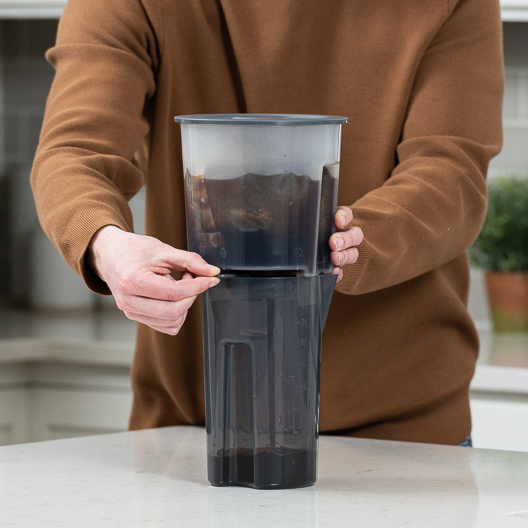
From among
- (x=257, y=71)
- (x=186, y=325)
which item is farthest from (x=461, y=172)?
(x=186, y=325)

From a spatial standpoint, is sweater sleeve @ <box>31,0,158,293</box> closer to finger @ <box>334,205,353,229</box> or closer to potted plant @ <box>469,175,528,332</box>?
finger @ <box>334,205,353,229</box>

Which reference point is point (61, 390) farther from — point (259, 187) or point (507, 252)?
point (259, 187)

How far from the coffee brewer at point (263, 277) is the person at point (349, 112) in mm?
235

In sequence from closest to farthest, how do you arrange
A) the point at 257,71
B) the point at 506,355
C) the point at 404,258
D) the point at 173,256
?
the point at 173,256
the point at 404,258
the point at 257,71
the point at 506,355

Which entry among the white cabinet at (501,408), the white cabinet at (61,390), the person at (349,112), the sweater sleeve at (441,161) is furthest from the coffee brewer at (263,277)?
the white cabinet at (61,390)

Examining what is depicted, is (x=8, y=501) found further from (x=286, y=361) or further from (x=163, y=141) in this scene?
(x=163, y=141)

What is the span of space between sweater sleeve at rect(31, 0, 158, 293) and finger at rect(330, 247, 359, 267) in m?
0.20

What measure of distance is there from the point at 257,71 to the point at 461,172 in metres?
0.26

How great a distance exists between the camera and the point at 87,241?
678 mm

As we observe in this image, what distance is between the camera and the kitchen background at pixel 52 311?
171 cm

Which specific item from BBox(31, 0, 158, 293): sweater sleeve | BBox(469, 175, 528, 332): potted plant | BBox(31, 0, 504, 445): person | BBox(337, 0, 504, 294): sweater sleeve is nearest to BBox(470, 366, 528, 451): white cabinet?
BBox(469, 175, 528, 332): potted plant

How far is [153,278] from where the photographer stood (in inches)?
24.3

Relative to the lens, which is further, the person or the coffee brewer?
the person

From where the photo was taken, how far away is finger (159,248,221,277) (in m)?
0.63
